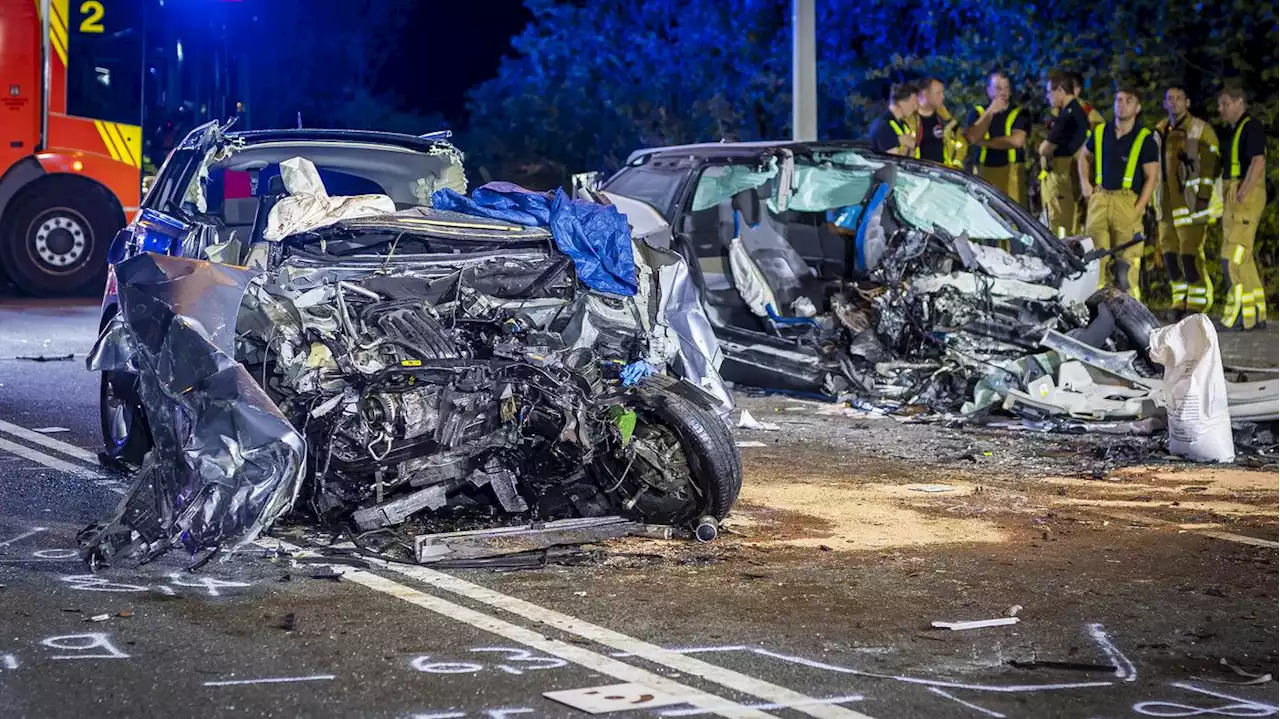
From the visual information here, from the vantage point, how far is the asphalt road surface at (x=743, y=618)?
479cm

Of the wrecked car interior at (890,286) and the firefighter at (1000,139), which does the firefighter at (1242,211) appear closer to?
the firefighter at (1000,139)

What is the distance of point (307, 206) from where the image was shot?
23.7 feet

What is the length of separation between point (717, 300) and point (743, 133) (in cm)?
1248

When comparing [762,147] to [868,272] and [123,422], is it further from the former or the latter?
[123,422]

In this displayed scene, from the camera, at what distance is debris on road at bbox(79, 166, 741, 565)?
6.25 meters

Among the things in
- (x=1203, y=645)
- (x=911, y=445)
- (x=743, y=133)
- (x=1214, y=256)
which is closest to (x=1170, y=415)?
(x=911, y=445)

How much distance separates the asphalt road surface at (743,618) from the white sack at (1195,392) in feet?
2.36

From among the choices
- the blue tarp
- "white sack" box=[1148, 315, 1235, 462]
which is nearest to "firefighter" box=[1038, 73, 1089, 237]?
"white sack" box=[1148, 315, 1235, 462]

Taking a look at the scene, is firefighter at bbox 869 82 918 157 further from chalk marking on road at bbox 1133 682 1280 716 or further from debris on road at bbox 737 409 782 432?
chalk marking on road at bbox 1133 682 1280 716

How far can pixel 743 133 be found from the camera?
23.1 m

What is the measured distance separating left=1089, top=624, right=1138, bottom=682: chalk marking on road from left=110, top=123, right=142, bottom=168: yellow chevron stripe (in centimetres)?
1426

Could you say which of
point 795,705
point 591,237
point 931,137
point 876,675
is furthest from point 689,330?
point 931,137

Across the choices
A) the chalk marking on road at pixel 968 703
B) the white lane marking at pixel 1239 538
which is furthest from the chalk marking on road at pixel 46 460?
the white lane marking at pixel 1239 538

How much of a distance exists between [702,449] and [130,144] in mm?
12627
